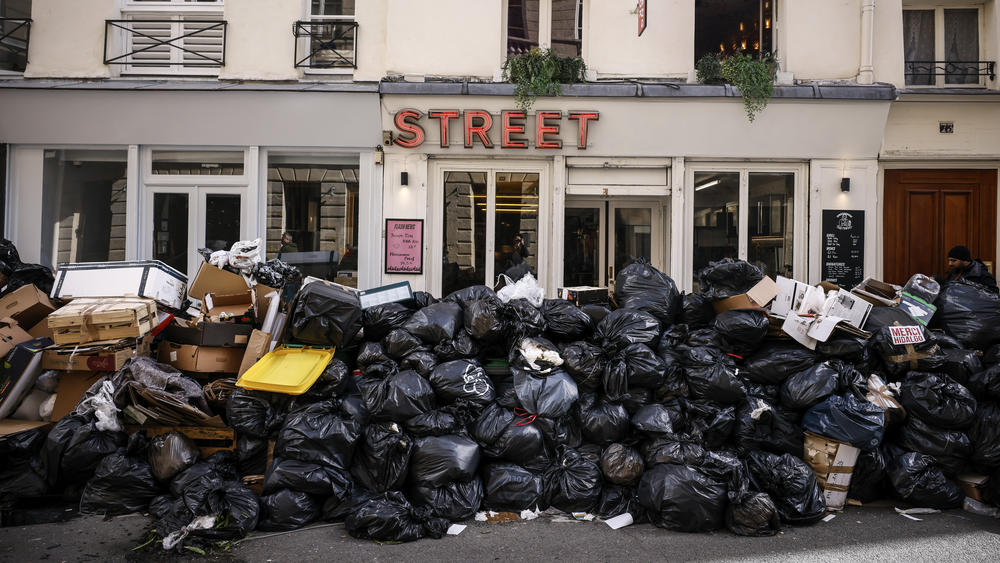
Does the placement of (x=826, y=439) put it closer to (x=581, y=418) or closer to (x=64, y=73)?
(x=581, y=418)

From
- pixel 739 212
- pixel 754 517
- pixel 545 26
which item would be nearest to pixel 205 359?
pixel 754 517

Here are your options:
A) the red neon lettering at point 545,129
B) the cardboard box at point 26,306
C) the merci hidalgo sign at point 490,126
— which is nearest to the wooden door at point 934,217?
the merci hidalgo sign at point 490,126

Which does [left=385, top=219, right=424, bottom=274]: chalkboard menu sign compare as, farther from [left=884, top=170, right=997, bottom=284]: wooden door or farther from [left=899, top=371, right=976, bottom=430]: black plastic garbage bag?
[left=884, top=170, right=997, bottom=284]: wooden door

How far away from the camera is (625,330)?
4.66 metres

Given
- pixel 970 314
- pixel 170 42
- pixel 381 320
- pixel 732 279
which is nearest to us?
pixel 381 320

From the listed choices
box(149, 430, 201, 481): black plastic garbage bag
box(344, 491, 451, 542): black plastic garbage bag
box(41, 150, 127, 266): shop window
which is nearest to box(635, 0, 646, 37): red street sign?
box(344, 491, 451, 542): black plastic garbage bag

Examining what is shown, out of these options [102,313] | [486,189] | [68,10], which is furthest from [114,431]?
[68,10]

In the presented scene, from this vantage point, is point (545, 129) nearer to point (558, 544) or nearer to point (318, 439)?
point (318, 439)

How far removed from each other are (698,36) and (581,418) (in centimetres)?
631

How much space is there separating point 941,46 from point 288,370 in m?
9.47

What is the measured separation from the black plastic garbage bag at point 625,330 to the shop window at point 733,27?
5.17m

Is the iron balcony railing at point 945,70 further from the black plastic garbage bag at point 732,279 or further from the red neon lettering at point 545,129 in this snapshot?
the black plastic garbage bag at point 732,279

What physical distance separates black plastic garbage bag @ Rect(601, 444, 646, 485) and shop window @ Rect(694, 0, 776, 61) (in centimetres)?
625

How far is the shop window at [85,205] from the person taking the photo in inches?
327
